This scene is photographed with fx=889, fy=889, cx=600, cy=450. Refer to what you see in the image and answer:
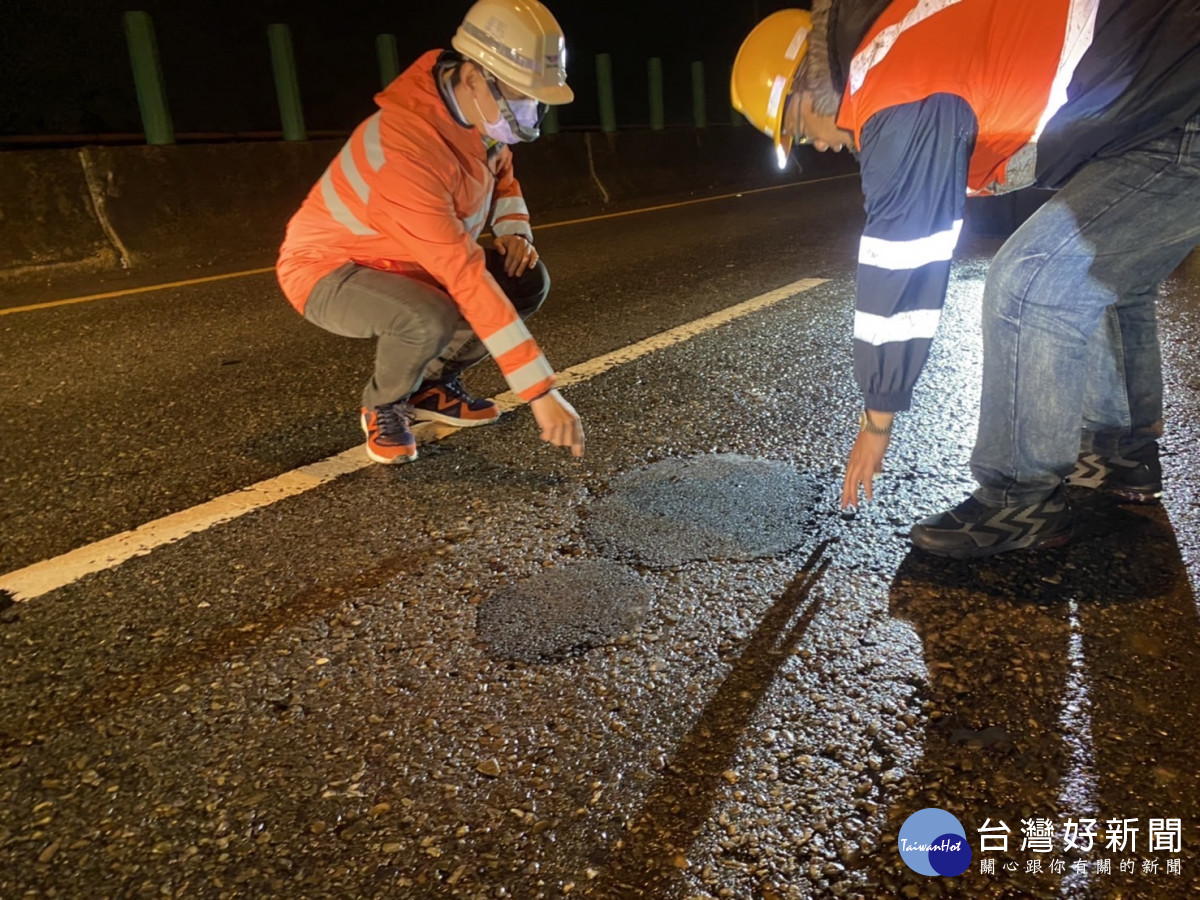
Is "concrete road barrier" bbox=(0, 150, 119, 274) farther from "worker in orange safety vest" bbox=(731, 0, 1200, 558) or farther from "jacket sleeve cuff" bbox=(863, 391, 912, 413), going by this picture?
"jacket sleeve cuff" bbox=(863, 391, 912, 413)

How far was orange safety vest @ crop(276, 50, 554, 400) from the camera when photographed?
252 centimetres

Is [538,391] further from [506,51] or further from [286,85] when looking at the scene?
[286,85]

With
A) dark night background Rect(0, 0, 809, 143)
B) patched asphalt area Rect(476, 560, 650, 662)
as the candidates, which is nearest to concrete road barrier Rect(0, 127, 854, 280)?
dark night background Rect(0, 0, 809, 143)

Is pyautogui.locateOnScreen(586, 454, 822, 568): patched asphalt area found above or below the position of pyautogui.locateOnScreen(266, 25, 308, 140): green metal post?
below

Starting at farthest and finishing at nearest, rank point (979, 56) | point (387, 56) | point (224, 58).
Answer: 1. point (224, 58)
2. point (387, 56)
3. point (979, 56)

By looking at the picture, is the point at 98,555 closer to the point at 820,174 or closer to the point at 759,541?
the point at 759,541

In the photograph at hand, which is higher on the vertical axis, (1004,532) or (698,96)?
(698,96)

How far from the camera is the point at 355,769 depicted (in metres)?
1.66

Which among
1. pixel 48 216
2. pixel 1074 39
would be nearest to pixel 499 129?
pixel 1074 39

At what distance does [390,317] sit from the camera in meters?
3.07

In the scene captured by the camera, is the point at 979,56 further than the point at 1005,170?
No

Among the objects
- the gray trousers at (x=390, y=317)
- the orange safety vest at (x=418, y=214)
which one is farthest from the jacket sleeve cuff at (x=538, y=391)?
the gray trousers at (x=390, y=317)

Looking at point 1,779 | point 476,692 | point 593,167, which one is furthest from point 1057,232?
point 593,167

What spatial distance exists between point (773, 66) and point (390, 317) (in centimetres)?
158
